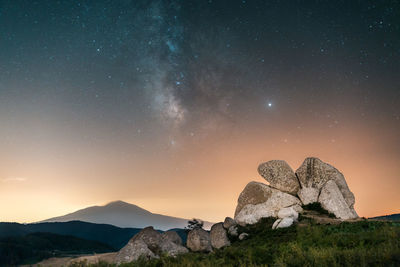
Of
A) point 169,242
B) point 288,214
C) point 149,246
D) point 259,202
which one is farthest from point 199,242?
point 259,202

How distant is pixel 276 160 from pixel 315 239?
75.8ft

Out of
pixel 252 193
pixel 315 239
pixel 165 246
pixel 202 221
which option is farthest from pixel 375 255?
pixel 202 221

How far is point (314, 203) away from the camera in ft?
118

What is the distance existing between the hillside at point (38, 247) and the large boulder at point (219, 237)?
8464 cm

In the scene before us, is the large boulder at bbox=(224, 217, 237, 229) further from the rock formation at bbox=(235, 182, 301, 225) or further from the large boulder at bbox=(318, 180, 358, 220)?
the large boulder at bbox=(318, 180, 358, 220)

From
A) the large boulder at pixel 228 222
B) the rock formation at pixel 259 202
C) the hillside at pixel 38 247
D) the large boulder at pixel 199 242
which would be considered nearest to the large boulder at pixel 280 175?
the rock formation at pixel 259 202

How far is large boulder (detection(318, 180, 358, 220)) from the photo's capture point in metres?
33.8

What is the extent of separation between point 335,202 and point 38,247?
133725 mm

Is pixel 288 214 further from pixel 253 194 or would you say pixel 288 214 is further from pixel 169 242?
pixel 169 242

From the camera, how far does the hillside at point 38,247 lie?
100.0 meters

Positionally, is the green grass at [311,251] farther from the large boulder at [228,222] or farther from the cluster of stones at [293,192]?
the cluster of stones at [293,192]

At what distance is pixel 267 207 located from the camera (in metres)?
35.7

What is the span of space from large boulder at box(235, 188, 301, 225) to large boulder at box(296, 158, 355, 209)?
240cm

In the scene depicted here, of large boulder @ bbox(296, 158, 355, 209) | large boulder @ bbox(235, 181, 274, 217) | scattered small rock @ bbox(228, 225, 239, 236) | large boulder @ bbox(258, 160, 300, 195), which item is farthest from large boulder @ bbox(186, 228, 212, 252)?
large boulder @ bbox(296, 158, 355, 209)
